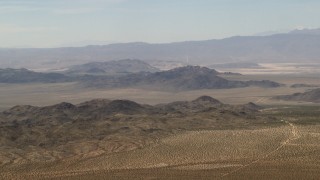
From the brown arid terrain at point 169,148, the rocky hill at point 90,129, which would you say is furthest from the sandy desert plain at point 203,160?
the rocky hill at point 90,129

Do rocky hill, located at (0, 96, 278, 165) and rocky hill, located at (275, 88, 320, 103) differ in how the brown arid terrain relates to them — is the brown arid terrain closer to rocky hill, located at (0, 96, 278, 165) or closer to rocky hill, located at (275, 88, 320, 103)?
rocky hill, located at (0, 96, 278, 165)

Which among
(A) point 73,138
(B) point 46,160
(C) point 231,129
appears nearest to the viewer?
(B) point 46,160

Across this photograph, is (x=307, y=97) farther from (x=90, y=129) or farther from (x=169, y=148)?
(x=169, y=148)

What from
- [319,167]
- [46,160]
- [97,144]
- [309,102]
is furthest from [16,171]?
[309,102]

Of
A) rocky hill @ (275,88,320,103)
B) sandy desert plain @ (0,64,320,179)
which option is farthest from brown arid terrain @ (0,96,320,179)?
rocky hill @ (275,88,320,103)

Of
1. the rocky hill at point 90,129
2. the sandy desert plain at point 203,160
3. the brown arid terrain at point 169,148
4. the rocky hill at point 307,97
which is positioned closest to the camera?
the sandy desert plain at point 203,160

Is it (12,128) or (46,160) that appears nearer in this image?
(46,160)

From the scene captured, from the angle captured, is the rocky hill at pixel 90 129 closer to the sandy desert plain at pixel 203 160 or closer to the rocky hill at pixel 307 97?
the sandy desert plain at pixel 203 160

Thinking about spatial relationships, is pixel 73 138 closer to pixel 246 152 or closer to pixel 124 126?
pixel 124 126

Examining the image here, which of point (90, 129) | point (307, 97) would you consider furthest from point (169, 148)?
point (307, 97)
